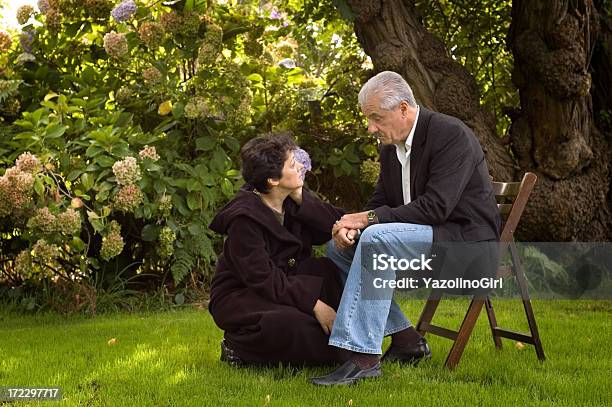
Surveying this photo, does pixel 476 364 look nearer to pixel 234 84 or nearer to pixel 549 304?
pixel 549 304

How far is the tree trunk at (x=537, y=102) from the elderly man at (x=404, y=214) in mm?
2798

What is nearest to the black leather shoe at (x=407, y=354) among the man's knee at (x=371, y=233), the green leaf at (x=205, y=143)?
the man's knee at (x=371, y=233)

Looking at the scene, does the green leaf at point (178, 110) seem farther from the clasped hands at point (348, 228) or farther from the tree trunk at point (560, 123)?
the clasped hands at point (348, 228)

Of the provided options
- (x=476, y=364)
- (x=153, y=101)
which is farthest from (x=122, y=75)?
(x=476, y=364)

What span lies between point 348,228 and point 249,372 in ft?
2.69

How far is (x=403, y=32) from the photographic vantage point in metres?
6.95

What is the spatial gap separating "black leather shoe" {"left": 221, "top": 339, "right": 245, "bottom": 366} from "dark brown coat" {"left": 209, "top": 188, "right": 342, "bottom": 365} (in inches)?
1.4

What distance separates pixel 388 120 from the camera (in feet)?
13.3

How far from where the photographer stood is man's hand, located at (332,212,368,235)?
390cm

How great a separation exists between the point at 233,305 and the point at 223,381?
0.40 metres

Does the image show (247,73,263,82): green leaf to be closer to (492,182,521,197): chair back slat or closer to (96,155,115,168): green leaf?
(96,155,115,168): green leaf

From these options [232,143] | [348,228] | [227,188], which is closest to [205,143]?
[232,143]

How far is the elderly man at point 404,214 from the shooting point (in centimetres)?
374

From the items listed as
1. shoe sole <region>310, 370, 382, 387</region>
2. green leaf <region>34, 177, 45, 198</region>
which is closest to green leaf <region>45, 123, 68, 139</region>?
green leaf <region>34, 177, 45, 198</region>
